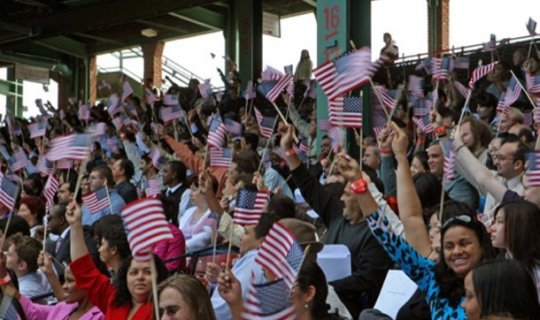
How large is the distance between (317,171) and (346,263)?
3.77m

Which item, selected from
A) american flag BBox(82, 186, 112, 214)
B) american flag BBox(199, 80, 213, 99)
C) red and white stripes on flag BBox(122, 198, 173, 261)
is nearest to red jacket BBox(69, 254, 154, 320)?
red and white stripes on flag BBox(122, 198, 173, 261)

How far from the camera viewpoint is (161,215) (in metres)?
4.13

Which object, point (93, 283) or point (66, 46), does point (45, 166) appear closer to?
point (93, 283)

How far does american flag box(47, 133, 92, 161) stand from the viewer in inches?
238

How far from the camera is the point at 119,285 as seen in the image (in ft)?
13.6

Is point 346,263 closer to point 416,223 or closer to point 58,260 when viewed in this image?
point 416,223


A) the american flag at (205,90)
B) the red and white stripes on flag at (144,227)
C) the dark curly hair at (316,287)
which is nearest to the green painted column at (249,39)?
the american flag at (205,90)

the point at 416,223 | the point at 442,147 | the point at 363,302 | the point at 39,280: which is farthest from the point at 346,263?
the point at 39,280

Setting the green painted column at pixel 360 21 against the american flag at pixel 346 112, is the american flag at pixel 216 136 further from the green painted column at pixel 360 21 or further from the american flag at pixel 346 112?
the green painted column at pixel 360 21

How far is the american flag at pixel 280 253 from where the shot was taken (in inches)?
139

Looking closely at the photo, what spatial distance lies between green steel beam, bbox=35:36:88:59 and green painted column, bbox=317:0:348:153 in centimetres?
1323

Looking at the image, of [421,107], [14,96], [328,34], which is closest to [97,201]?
[421,107]

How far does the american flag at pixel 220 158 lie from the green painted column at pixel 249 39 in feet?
32.5

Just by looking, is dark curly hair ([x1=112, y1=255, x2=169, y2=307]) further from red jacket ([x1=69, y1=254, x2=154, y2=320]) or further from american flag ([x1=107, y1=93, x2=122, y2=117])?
american flag ([x1=107, y1=93, x2=122, y2=117])
